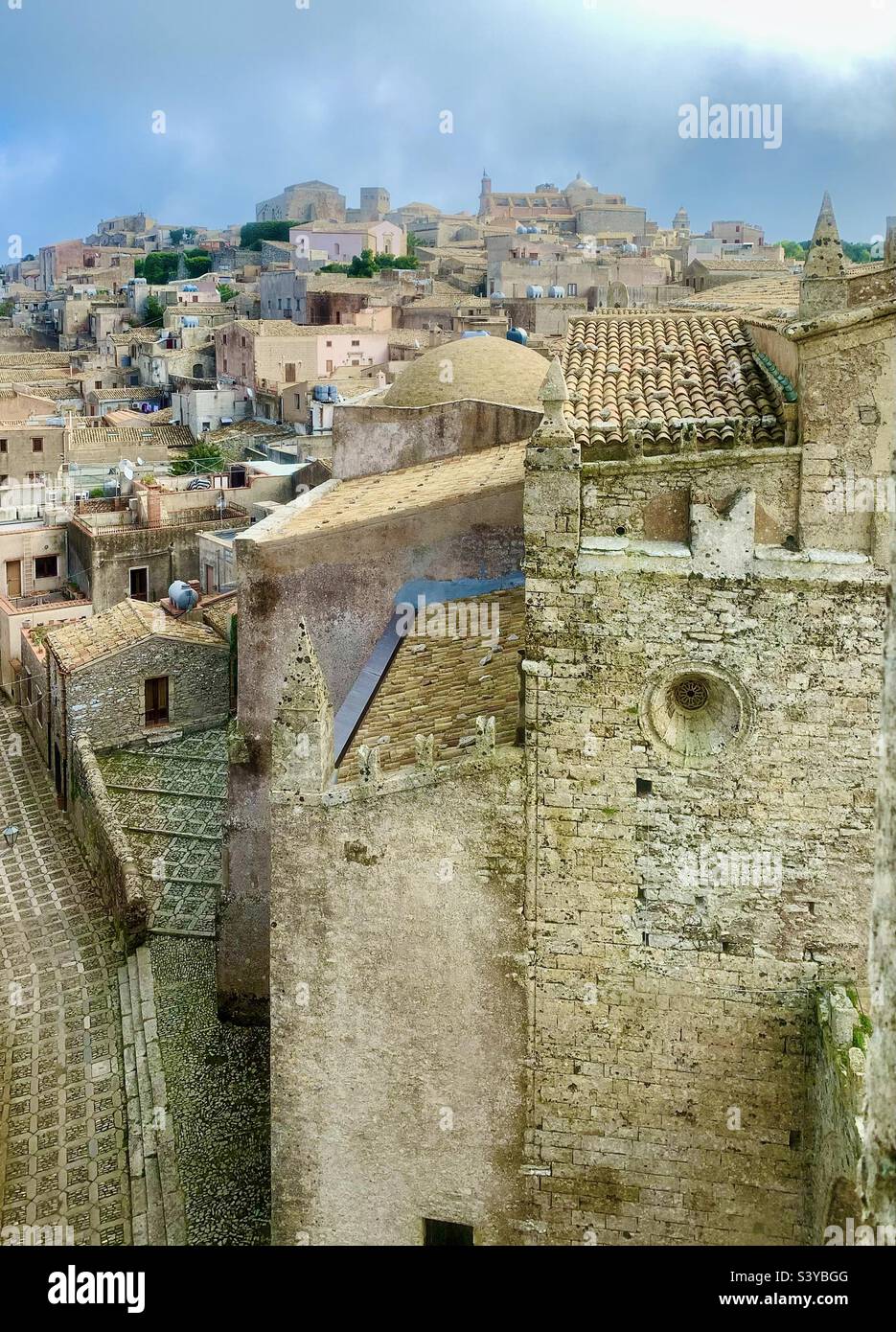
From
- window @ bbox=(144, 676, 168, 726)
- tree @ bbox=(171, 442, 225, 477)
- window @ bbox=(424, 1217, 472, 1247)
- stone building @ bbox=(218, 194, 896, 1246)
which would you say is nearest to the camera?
stone building @ bbox=(218, 194, 896, 1246)

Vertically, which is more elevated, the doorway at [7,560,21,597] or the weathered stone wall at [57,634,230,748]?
the doorway at [7,560,21,597]

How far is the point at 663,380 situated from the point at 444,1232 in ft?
27.3

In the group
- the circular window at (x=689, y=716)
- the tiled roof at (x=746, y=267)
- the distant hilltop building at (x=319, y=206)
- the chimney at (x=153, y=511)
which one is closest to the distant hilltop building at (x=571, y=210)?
the distant hilltop building at (x=319, y=206)

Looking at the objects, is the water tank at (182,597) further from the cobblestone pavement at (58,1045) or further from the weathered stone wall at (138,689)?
the cobblestone pavement at (58,1045)

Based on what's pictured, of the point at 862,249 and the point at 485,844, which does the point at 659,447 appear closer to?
the point at 485,844

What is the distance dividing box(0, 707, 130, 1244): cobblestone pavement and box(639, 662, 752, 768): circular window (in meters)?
8.61

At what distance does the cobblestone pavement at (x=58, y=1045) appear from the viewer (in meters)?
14.8

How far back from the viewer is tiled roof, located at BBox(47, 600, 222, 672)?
25953 millimetres

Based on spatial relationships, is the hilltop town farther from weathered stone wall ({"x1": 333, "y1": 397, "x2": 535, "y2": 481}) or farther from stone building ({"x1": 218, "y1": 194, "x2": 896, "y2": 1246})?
weathered stone wall ({"x1": 333, "y1": 397, "x2": 535, "y2": 481})

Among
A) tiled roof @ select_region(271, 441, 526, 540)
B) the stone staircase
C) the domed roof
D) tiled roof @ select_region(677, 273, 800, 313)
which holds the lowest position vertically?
the stone staircase

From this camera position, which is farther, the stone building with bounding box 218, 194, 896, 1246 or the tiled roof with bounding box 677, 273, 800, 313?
the tiled roof with bounding box 677, 273, 800, 313

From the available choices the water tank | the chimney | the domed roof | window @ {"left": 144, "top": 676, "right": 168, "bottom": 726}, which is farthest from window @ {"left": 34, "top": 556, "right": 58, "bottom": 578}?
the domed roof
